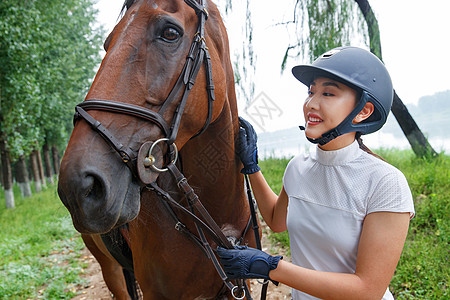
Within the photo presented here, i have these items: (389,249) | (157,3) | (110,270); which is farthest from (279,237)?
(157,3)

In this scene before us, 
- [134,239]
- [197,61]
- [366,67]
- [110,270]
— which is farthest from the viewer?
[110,270]

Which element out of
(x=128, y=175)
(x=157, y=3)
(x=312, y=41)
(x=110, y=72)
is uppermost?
(x=312, y=41)

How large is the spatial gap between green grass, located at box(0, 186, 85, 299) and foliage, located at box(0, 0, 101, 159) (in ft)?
9.58

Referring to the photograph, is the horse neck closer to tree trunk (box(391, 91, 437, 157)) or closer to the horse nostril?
the horse nostril

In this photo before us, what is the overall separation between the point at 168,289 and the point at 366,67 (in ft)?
5.34

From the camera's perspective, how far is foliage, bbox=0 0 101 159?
9.24 metres

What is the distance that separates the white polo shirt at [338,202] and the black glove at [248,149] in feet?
1.34

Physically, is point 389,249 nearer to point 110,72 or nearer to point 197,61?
point 197,61

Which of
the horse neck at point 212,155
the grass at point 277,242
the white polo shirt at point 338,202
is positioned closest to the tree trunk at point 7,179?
the grass at point 277,242

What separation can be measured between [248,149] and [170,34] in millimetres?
853

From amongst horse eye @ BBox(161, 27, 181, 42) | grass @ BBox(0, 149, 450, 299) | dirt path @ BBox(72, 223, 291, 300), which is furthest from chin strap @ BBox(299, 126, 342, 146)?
dirt path @ BBox(72, 223, 291, 300)

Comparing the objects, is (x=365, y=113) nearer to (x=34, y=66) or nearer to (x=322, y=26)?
(x=322, y=26)

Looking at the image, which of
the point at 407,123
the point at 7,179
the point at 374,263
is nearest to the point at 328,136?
the point at 374,263

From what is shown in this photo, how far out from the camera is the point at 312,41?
17.0 feet
